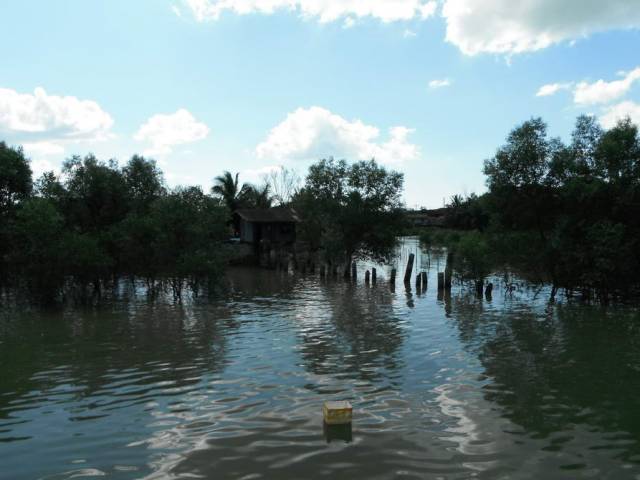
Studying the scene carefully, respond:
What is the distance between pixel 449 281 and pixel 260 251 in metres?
23.8

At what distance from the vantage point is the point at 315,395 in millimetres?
10695

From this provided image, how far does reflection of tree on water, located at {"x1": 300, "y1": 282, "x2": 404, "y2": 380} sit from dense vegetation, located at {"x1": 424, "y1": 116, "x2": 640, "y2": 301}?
7.68 metres

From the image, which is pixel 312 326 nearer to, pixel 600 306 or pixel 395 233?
pixel 600 306

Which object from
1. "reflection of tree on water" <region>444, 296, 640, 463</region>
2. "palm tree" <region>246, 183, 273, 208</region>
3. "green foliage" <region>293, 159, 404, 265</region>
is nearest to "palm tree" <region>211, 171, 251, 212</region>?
"palm tree" <region>246, 183, 273, 208</region>

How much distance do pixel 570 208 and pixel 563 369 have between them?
14024mm

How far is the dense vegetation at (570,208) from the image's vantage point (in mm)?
22906

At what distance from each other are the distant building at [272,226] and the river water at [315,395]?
27776 millimetres

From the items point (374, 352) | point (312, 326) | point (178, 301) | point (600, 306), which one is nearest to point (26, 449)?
point (374, 352)

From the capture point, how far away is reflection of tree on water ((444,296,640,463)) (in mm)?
9125

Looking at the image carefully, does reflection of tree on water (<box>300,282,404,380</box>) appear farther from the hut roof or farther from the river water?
the hut roof

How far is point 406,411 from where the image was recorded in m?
9.70

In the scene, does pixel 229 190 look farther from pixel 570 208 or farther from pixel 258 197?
pixel 570 208

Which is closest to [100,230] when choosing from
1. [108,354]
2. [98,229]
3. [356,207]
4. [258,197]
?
[98,229]

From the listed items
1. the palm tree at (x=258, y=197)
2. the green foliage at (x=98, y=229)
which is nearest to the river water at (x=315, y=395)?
the green foliage at (x=98, y=229)
